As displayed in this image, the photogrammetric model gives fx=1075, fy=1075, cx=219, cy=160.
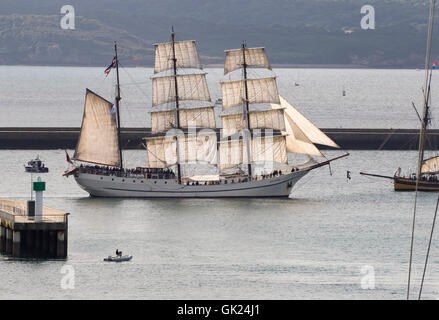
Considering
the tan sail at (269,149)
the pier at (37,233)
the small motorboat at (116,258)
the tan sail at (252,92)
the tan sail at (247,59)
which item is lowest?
the small motorboat at (116,258)

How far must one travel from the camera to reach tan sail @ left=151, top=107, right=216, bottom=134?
85250mm

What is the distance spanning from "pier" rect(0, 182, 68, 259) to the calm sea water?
0.87 meters

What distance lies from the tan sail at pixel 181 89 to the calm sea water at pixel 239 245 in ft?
29.1

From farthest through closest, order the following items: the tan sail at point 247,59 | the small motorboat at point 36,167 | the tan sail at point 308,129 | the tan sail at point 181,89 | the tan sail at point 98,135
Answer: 1. the small motorboat at point 36,167
2. the tan sail at point 247,59
3. the tan sail at point 181,89
4. the tan sail at point 98,135
5. the tan sail at point 308,129

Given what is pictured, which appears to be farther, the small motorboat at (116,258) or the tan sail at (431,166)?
the tan sail at (431,166)

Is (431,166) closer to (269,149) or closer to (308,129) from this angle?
(308,129)

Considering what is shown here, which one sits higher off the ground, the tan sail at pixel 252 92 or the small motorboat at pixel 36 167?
the tan sail at pixel 252 92

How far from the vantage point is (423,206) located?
77.4m

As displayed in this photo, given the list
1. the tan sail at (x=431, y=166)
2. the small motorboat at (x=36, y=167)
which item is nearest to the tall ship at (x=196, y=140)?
the tan sail at (x=431, y=166)

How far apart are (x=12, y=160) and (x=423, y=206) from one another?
44381 mm

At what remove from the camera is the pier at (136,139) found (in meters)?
117

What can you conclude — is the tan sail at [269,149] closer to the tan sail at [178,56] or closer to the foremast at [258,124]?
the foremast at [258,124]

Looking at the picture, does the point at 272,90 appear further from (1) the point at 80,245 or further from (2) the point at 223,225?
(1) the point at 80,245

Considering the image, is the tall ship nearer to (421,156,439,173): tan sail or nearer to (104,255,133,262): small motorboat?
(421,156,439,173): tan sail
